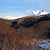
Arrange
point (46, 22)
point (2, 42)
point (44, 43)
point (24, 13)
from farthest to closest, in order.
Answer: point (24, 13)
point (46, 22)
point (2, 42)
point (44, 43)

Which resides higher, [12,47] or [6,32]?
[6,32]

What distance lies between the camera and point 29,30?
1.11 meters

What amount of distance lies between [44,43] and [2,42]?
35 centimetres

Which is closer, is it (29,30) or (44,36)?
(44,36)

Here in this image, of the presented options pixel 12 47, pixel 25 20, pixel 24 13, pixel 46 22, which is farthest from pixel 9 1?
pixel 12 47

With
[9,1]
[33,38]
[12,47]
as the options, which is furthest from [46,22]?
[9,1]

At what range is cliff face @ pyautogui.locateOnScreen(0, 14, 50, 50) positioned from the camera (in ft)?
3.07

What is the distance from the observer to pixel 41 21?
4.04ft

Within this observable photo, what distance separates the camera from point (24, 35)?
3.36 ft

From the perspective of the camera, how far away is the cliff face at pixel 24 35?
0.94m

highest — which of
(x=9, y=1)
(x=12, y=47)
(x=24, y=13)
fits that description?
(x=9, y=1)

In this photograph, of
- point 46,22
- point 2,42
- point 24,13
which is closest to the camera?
point 2,42

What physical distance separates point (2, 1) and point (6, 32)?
109 centimetres

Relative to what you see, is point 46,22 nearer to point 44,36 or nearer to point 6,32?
point 44,36
